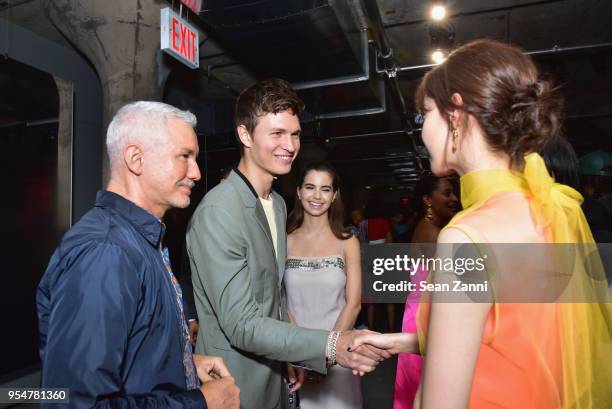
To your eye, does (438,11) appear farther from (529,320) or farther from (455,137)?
(529,320)

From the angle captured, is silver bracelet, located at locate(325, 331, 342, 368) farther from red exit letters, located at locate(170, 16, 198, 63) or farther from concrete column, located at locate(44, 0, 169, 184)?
concrete column, located at locate(44, 0, 169, 184)

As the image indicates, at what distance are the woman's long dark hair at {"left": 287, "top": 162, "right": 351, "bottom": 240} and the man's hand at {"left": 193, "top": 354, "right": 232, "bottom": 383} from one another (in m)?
1.51

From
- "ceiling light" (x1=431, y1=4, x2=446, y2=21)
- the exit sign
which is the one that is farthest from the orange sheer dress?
"ceiling light" (x1=431, y1=4, x2=446, y2=21)

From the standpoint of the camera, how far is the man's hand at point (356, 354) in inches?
56.7

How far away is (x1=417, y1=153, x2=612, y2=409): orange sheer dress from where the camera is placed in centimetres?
84

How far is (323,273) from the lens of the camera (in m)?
2.52

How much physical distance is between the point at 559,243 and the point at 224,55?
18.4 ft

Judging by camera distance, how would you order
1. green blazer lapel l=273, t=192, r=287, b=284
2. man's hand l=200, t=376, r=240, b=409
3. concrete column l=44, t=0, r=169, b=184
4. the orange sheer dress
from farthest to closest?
1. concrete column l=44, t=0, r=169, b=184
2. green blazer lapel l=273, t=192, r=287, b=284
3. man's hand l=200, t=376, r=240, b=409
4. the orange sheer dress

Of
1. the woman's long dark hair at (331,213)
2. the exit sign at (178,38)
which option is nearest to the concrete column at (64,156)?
the exit sign at (178,38)

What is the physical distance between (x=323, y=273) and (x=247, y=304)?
3.79 ft

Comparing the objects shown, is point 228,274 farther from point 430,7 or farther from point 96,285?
point 430,7

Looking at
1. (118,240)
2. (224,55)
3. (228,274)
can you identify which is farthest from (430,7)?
(118,240)

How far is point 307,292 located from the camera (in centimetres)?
251

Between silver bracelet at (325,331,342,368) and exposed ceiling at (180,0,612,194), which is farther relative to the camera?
exposed ceiling at (180,0,612,194)
